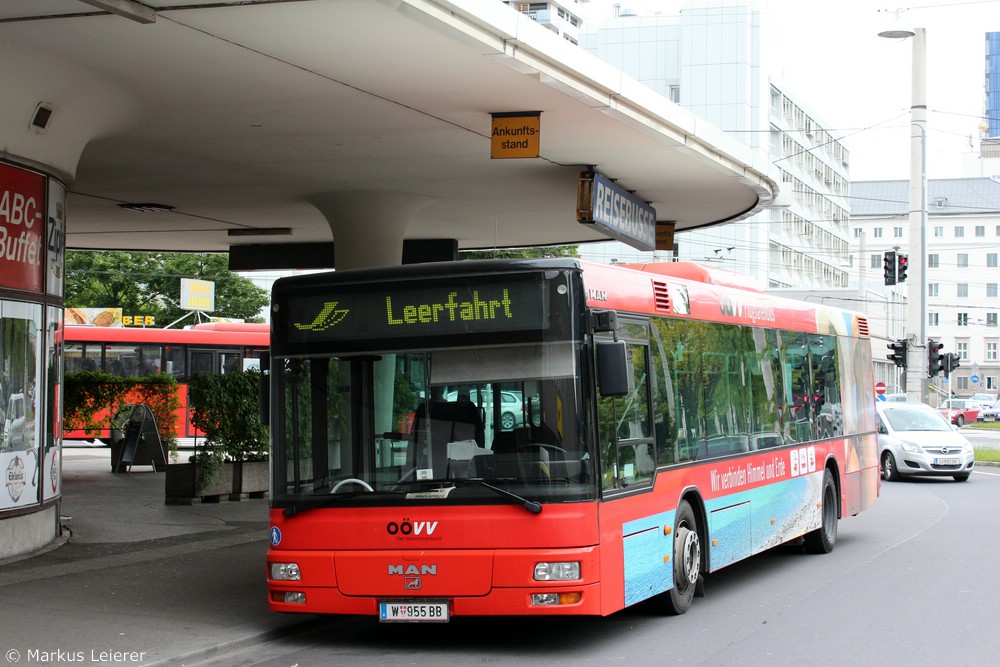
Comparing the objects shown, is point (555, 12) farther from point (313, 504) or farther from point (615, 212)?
point (313, 504)

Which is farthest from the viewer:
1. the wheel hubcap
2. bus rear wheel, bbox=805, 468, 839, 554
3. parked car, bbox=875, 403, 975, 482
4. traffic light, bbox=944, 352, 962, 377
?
traffic light, bbox=944, 352, 962, 377

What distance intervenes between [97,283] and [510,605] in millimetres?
53359

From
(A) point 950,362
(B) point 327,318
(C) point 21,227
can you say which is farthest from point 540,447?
(A) point 950,362

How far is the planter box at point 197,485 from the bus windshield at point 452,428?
9613 millimetres

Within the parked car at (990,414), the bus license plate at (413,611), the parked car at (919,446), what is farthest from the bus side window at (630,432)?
the parked car at (990,414)

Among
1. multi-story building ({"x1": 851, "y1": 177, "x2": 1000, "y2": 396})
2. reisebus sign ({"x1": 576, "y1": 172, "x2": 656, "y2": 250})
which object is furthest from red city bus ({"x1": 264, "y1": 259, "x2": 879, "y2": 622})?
multi-story building ({"x1": 851, "y1": 177, "x2": 1000, "y2": 396})

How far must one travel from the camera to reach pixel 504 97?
12.7m

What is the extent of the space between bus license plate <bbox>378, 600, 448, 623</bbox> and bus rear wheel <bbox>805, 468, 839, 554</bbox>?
23.6 feet

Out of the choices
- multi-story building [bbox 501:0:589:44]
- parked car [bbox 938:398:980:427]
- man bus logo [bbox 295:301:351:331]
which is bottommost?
parked car [bbox 938:398:980:427]

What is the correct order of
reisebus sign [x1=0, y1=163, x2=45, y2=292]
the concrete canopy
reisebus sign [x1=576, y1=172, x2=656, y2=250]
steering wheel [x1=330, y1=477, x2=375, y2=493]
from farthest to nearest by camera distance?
reisebus sign [x1=576, y1=172, x2=656, y2=250]
reisebus sign [x1=0, y1=163, x2=45, y2=292]
the concrete canopy
steering wheel [x1=330, y1=477, x2=375, y2=493]

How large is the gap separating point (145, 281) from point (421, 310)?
5378cm

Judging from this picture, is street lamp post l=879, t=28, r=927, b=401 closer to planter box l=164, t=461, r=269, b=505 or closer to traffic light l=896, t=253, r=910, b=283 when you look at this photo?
traffic light l=896, t=253, r=910, b=283

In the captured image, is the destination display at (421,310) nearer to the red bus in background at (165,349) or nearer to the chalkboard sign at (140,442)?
the chalkboard sign at (140,442)

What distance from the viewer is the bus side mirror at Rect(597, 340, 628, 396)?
830 cm
